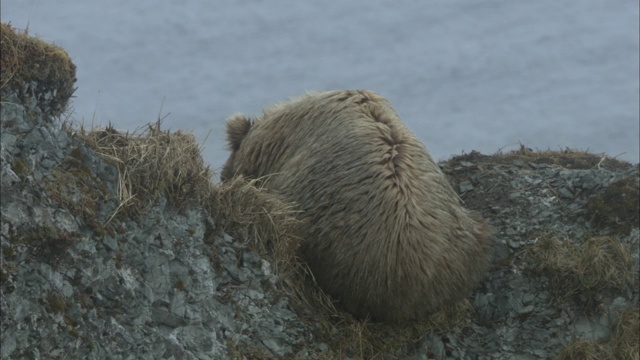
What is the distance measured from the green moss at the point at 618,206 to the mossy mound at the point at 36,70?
5217mm

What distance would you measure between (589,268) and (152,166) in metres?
4.12

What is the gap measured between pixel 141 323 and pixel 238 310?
1.03 meters

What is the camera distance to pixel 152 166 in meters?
8.03

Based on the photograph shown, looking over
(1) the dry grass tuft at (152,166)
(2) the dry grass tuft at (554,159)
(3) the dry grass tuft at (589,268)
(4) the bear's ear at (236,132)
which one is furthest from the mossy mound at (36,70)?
(2) the dry grass tuft at (554,159)

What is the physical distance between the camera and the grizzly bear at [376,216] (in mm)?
8664

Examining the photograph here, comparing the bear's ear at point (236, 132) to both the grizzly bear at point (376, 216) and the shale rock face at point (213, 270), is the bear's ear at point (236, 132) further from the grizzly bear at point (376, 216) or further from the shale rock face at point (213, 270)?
the shale rock face at point (213, 270)

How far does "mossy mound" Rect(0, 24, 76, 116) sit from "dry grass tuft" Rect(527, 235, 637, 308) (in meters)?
4.65

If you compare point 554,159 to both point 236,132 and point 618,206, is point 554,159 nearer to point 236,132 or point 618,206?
point 618,206

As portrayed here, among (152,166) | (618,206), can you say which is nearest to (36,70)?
(152,166)

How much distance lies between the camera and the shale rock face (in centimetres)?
687

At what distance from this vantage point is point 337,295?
8898 millimetres

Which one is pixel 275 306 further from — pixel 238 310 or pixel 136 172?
pixel 136 172

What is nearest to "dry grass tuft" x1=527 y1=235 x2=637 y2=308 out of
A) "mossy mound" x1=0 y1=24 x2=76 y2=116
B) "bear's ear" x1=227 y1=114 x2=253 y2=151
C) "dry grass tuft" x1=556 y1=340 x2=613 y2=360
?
"dry grass tuft" x1=556 y1=340 x2=613 y2=360

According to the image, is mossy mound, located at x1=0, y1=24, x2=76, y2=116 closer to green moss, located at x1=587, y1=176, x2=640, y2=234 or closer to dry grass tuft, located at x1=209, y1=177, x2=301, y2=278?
dry grass tuft, located at x1=209, y1=177, x2=301, y2=278
